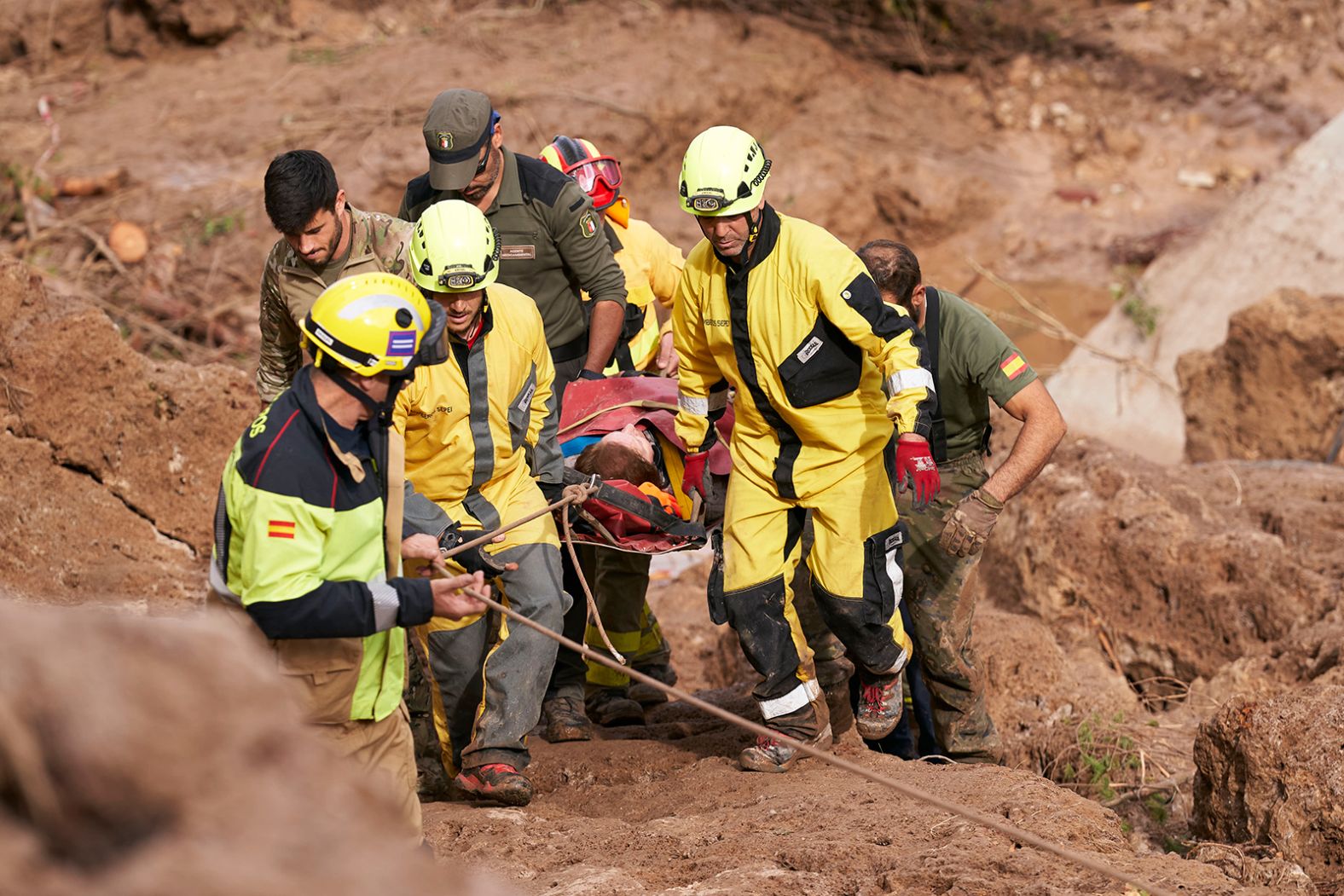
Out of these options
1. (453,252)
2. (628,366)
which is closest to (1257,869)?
(453,252)

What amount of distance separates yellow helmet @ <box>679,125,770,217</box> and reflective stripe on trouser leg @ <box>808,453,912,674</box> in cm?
116

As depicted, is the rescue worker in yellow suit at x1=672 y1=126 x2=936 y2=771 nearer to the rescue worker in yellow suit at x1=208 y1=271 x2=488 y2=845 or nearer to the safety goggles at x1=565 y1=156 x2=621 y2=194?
the rescue worker in yellow suit at x1=208 y1=271 x2=488 y2=845

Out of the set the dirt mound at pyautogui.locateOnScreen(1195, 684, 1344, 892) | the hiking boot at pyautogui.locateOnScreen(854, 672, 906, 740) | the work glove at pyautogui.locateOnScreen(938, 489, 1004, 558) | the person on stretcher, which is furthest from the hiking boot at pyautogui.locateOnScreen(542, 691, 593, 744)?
the dirt mound at pyautogui.locateOnScreen(1195, 684, 1344, 892)

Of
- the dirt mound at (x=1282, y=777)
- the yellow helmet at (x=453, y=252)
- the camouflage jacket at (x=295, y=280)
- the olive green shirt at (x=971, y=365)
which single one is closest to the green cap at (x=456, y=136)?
the camouflage jacket at (x=295, y=280)

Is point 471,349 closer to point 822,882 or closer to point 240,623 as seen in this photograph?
point 240,623

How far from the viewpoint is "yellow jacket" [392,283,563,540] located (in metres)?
5.13

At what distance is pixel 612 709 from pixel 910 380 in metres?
2.59

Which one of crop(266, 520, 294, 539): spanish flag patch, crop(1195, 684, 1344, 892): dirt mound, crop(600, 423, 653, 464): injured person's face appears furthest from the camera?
crop(600, 423, 653, 464): injured person's face

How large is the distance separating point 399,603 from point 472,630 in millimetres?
1536

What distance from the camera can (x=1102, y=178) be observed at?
55.7ft

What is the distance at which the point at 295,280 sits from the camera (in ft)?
18.6

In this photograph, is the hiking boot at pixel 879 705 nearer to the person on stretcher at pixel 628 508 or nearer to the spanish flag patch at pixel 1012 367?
the person on stretcher at pixel 628 508

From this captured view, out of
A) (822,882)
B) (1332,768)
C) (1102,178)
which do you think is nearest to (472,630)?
(822,882)

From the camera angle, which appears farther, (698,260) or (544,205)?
(544,205)
